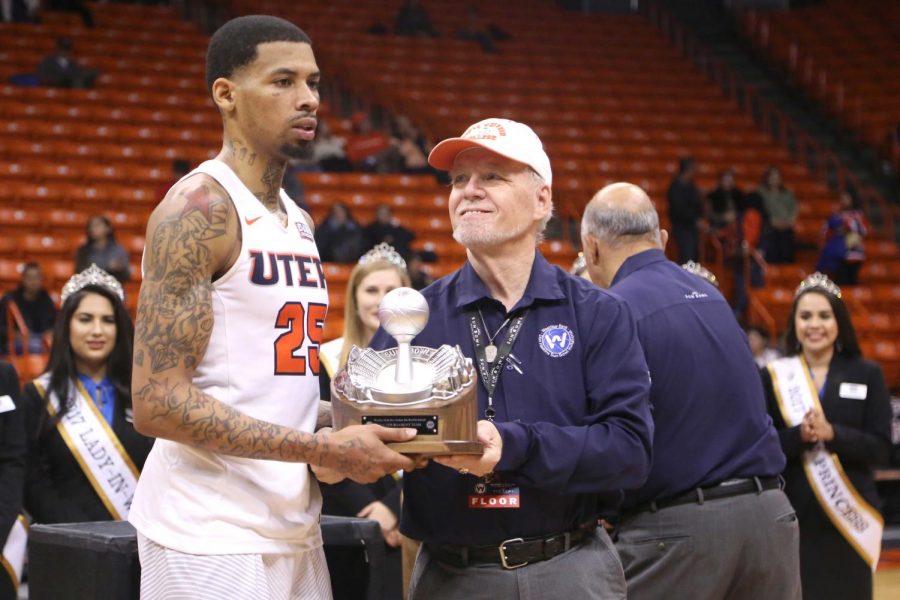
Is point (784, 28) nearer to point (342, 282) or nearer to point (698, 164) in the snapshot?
point (698, 164)

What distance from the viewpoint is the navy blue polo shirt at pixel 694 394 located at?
3.89 meters

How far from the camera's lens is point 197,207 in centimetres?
265

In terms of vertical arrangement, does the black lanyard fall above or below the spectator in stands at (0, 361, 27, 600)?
above

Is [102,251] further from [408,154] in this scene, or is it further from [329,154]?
[408,154]

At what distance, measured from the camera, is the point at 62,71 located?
50.0 feet

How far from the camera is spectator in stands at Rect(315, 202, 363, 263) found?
12.4 metres

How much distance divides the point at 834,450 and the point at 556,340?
278 cm

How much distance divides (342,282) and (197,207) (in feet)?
31.8

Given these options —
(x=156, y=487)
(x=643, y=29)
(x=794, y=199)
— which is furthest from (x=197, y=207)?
(x=643, y=29)

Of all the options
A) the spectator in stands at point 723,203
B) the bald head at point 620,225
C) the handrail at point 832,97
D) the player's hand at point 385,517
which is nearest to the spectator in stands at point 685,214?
the spectator in stands at point 723,203

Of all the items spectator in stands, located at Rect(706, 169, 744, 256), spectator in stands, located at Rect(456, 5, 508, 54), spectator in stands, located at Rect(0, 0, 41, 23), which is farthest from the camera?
spectator in stands, located at Rect(456, 5, 508, 54)

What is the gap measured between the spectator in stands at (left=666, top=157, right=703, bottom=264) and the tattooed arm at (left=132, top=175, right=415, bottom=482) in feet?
37.7

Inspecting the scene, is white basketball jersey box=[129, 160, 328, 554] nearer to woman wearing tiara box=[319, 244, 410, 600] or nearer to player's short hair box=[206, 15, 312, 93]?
player's short hair box=[206, 15, 312, 93]

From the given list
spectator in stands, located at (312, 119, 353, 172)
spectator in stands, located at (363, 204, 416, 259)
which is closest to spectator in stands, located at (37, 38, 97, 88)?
spectator in stands, located at (312, 119, 353, 172)
